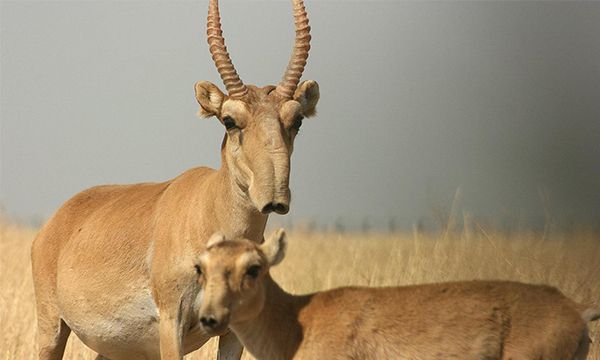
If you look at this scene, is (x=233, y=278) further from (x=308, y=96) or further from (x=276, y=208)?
(x=308, y=96)

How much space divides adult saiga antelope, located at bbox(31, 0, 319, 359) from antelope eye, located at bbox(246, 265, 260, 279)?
108 cm

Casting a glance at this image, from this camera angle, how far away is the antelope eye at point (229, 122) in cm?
1008

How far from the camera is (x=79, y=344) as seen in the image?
47.6 feet

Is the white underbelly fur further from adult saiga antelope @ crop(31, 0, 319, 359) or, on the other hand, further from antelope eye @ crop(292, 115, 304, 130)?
antelope eye @ crop(292, 115, 304, 130)

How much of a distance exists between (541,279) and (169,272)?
16.9ft

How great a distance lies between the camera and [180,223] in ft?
34.7

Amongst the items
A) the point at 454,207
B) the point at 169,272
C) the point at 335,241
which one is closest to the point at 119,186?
the point at 169,272

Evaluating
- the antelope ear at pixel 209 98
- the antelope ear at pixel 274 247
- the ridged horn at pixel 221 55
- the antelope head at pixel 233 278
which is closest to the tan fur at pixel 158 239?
the antelope ear at pixel 209 98

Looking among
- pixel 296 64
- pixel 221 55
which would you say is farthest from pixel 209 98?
pixel 296 64

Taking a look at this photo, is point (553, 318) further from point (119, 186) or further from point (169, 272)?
point (119, 186)

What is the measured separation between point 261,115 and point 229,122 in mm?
324

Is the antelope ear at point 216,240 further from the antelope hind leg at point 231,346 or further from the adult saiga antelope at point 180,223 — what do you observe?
the antelope hind leg at point 231,346

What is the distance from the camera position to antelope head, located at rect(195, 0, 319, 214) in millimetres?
9508

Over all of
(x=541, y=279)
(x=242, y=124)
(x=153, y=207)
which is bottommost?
(x=541, y=279)
